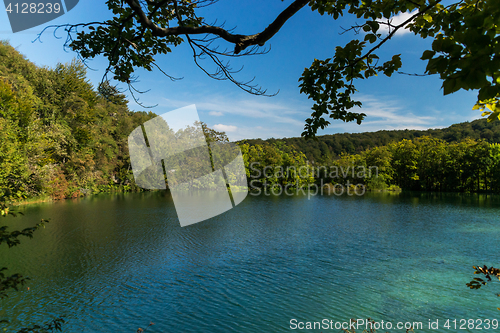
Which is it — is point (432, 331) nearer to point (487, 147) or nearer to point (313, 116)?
point (313, 116)

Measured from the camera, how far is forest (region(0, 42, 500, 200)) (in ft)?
64.0

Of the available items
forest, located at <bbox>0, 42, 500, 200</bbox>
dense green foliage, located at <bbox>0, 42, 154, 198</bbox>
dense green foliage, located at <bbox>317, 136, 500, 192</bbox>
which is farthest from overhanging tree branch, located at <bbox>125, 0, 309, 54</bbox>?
dense green foliage, located at <bbox>317, 136, 500, 192</bbox>

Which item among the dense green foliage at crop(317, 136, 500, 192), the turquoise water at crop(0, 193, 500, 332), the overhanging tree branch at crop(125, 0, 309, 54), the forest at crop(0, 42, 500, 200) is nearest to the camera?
the overhanging tree branch at crop(125, 0, 309, 54)

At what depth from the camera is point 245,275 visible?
282 inches

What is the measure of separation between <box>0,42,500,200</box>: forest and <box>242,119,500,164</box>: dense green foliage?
0.47 metres

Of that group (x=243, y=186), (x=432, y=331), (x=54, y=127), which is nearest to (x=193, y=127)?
(x=243, y=186)

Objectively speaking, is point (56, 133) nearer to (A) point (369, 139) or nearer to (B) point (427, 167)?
(B) point (427, 167)

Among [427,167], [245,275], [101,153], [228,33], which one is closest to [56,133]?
[101,153]

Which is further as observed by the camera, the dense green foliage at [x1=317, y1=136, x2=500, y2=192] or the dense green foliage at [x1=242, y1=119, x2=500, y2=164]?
the dense green foliage at [x1=242, y1=119, x2=500, y2=164]

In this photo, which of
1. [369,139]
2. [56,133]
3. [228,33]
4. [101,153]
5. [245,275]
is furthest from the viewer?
[369,139]

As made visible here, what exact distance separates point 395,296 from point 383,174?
40.0 meters

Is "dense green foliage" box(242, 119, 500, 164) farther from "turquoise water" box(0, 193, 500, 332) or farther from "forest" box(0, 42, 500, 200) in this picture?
"turquoise water" box(0, 193, 500, 332)

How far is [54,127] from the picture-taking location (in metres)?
23.5

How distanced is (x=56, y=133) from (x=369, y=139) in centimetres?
7193
